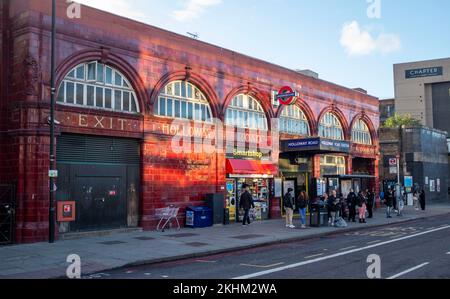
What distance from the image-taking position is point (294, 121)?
29656 millimetres

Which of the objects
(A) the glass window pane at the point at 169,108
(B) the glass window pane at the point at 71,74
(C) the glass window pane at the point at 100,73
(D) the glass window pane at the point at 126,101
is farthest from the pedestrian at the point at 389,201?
(B) the glass window pane at the point at 71,74

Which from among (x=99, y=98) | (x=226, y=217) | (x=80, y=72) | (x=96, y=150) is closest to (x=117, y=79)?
(x=99, y=98)

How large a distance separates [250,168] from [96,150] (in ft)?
29.2

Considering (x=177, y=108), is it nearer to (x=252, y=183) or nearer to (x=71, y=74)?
(x=71, y=74)

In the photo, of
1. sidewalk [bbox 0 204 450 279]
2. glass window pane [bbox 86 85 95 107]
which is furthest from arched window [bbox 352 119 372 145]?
glass window pane [bbox 86 85 95 107]

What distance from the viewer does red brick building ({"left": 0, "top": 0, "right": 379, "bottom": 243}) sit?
662 inches

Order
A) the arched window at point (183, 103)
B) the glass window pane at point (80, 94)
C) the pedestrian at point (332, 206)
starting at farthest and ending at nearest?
1. the pedestrian at point (332, 206)
2. the arched window at point (183, 103)
3. the glass window pane at point (80, 94)

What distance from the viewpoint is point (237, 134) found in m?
25.0

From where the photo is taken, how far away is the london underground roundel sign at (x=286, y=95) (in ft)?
86.6

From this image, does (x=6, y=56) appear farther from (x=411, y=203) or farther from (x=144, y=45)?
(x=411, y=203)

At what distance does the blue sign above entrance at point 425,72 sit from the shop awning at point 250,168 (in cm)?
A: 6251

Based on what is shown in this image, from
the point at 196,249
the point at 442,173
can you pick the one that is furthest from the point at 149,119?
the point at 442,173

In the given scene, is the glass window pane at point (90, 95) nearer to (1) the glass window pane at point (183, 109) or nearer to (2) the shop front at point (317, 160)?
(1) the glass window pane at point (183, 109)

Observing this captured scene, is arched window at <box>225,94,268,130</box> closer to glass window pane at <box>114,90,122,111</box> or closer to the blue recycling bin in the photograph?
the blue recycling bin
